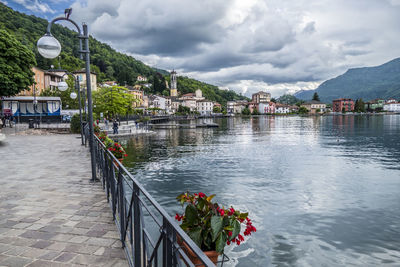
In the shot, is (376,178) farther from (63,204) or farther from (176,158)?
(63,204)

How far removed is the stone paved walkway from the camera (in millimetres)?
3826

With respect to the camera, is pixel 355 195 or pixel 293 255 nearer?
pixel 293 255

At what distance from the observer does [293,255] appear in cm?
702

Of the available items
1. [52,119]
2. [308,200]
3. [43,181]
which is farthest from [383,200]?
[52,119]

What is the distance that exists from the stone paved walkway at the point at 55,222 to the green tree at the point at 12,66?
26.0 metres

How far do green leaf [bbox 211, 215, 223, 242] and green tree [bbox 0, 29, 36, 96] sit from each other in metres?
33.8

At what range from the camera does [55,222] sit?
16.7ft

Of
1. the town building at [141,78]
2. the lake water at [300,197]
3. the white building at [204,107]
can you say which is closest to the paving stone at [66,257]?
the lake water at [300,197]

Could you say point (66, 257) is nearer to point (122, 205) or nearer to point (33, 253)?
point (33, 253)

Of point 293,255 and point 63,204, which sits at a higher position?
point 63,204

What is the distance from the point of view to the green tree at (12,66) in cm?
2961

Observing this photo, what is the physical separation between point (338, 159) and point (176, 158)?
1262 cm

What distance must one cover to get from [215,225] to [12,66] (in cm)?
3641

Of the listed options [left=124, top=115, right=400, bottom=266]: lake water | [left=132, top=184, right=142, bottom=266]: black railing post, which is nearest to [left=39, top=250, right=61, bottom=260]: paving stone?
[left=132, top=184, right=142, bottom=266]: black railing post
